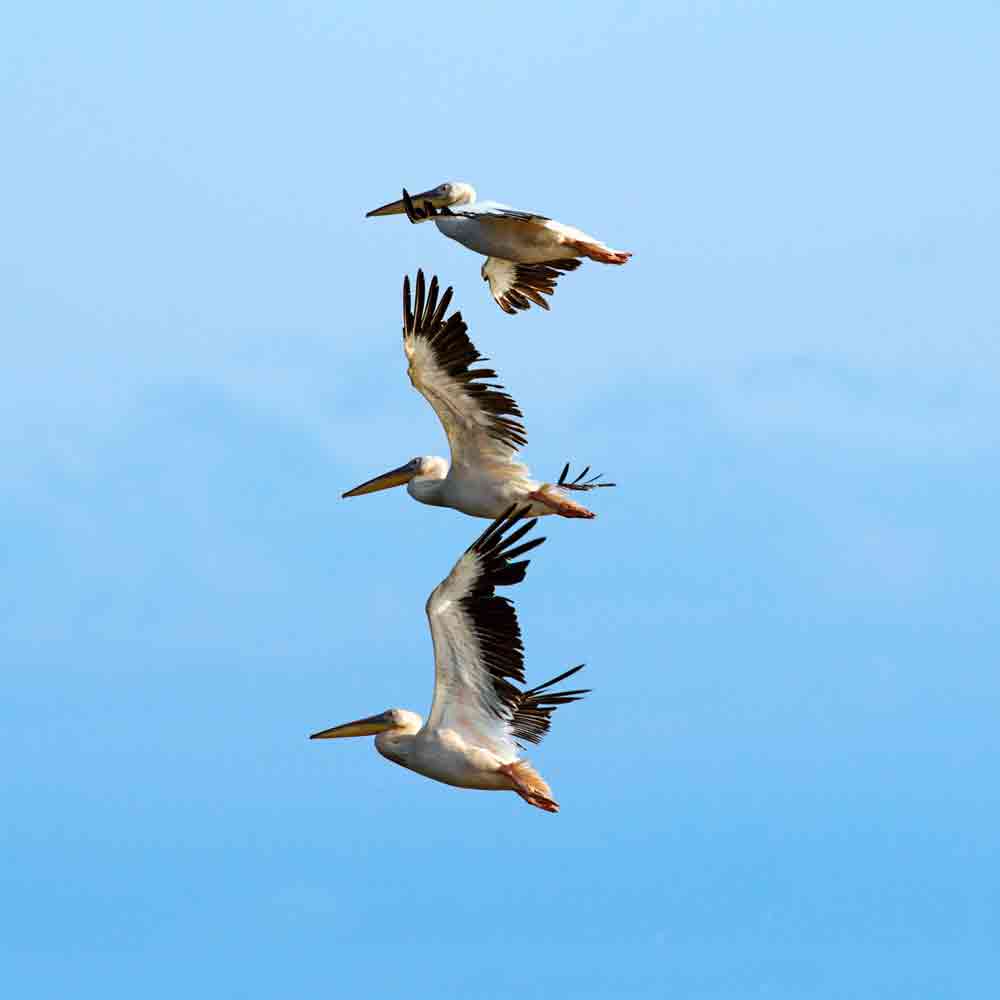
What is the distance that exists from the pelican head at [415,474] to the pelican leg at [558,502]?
1.03 metres

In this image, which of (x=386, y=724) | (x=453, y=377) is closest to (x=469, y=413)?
(x=453, y=377)

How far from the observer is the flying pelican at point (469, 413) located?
56.4ft

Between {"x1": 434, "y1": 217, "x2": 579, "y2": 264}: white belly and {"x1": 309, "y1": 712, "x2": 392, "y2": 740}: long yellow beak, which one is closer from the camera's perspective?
{"x1": 309, "y1": 712, "x2": 392, "y2": 740}: long yellow beak

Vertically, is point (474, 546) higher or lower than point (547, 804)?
higher

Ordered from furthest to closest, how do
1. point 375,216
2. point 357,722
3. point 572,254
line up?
point 375,216 < point 572,254 < point 357,722

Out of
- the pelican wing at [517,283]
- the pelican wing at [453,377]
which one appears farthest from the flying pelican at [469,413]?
the pelican wing at [517,283]

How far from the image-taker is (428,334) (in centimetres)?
1728

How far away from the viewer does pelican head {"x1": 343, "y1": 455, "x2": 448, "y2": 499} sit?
60.0ft

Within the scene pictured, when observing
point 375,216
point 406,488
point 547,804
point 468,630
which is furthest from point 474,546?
point 375,216

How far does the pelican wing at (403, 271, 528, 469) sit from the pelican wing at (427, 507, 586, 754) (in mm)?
1908

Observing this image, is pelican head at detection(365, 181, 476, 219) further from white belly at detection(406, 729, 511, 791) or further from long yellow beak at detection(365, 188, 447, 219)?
white belly at detection(406, 729, 511, 791)

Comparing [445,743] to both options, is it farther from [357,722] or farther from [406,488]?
[406,488]

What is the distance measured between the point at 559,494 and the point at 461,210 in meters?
2.37

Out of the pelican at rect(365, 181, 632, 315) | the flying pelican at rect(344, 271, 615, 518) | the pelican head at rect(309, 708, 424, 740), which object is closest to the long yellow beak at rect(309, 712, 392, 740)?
the pelican head at rect(309, 708, 424, 740)
